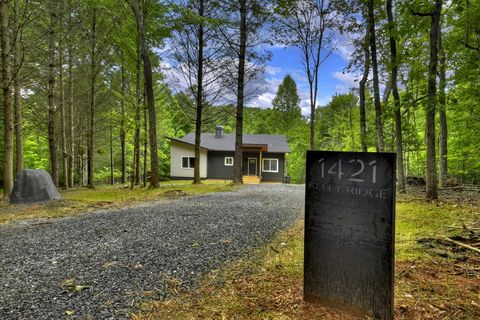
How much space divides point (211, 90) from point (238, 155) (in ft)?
12.0

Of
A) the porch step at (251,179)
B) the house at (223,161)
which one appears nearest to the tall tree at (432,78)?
the porch step at (251,179)

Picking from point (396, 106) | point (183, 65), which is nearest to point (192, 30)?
point (183, 65)

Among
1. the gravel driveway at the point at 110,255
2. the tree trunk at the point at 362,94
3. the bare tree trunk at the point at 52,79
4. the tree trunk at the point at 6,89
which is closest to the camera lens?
the gravel driveway at the point at 110,255

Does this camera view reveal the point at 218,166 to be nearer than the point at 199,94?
No

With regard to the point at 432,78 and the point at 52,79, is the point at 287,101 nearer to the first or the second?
the point at 52,79

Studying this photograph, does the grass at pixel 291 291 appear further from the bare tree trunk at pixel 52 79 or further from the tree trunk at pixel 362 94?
the bare tree trunk at pixel 52 79

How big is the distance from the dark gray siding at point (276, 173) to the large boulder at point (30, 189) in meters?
18.3

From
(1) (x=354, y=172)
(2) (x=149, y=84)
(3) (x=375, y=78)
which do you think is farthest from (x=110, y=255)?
(3) (x=375, y=78)

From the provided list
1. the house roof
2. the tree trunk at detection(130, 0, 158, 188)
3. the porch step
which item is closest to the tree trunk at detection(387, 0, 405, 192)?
the tree trunk at detection(130, 0, 158, 188)

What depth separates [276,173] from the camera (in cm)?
2419

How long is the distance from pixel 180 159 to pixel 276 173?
8.79m

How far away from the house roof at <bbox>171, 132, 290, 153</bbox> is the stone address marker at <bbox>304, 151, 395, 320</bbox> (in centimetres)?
2039

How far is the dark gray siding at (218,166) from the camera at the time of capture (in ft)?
78.3

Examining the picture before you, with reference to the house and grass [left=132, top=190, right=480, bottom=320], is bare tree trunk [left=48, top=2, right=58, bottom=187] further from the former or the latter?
the house
